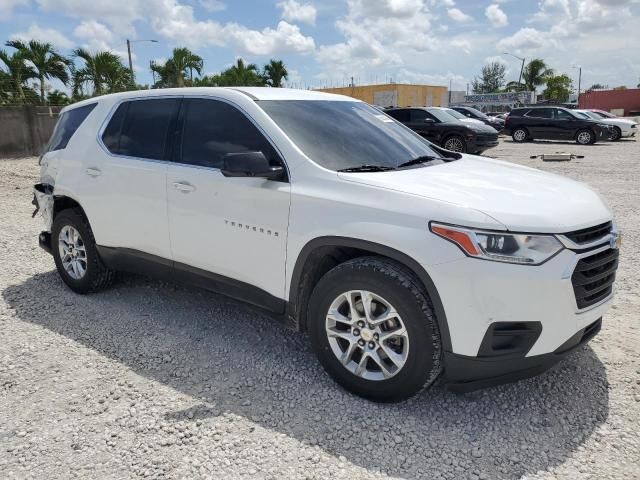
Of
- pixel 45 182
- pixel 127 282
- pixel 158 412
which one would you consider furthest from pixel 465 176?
pixel 45 182

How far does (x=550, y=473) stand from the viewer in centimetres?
248

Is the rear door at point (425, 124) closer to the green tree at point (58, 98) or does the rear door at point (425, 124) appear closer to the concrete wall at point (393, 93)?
the green tree at point (58, 98)

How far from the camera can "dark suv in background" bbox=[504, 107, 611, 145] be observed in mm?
22016

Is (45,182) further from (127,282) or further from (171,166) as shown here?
(171,166)

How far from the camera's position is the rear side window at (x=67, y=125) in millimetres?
4715

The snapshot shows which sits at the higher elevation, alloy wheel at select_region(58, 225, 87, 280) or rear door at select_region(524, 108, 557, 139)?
rear door at select_region(524, 108, 557, 139)

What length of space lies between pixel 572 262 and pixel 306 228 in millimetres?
1423

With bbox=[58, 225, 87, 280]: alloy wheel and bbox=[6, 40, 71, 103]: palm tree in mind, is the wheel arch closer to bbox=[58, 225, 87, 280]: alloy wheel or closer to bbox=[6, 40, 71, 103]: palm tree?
bbox=[58, 225, 87, 280]: alloy wheel

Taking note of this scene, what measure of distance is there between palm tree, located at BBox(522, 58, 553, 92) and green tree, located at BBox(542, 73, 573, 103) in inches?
196

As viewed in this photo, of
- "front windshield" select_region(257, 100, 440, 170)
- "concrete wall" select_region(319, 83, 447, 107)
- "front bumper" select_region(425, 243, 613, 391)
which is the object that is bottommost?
"front bumper" select_region(425, 243, 613, 391)

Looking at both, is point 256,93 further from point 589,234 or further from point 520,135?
point 520,135

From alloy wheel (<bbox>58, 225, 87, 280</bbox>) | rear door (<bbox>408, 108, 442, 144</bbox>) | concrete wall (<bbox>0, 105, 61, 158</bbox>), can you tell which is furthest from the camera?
concrete wall (<bbox>0, 105, 61, 158</bbox>)

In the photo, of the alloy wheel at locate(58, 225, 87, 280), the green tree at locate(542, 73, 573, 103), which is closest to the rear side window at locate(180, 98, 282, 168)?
the alloy wheel at locate(58, 225, 87, 280)

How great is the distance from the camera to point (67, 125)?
4.86 metres
